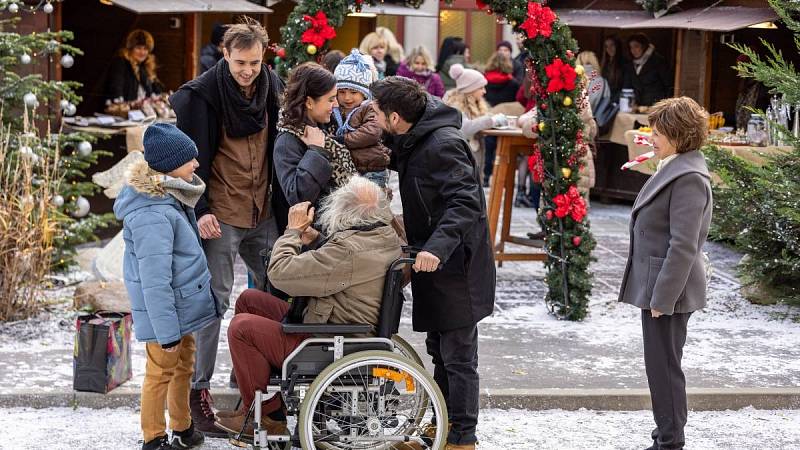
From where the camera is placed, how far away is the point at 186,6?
10.2 metres

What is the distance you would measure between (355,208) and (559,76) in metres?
3.07

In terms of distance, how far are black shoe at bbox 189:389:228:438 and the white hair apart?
1.14 m

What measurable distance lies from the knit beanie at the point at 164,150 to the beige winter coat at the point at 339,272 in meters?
0.59

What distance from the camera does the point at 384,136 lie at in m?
5.52

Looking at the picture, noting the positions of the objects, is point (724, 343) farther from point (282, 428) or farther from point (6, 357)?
point (6, 357)

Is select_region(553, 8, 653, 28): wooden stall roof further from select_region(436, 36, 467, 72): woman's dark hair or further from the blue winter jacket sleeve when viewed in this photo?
the blue winter jacket sleeve

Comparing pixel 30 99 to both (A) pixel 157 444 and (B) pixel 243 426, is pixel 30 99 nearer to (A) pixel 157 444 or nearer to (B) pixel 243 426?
(A) pixel 157 444

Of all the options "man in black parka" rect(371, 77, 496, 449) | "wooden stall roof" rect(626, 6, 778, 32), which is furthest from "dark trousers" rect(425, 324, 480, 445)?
"wooden stall roof" rect(626, 6, 778, 32)

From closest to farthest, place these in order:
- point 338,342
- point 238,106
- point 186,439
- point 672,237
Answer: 1. point 338,342
2. point 672,237
3. point 186,439
4. point 238,106

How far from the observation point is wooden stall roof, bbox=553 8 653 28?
13.0 metres

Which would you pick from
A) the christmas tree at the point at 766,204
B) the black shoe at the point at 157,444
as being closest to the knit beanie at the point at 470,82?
the christmas tree at the point at 766,204

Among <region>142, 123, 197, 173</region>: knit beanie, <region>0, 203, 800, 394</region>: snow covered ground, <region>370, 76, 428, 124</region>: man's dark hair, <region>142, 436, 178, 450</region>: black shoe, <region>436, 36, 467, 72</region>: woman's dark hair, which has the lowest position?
<region>142, 436, 178, 450</region>: black shoe

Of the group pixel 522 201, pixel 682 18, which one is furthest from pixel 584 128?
pixel 522 201

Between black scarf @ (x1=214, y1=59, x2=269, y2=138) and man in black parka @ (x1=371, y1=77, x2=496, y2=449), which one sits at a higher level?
black scarf @ (x1=214, y1=59, x2=269, y2=138)
